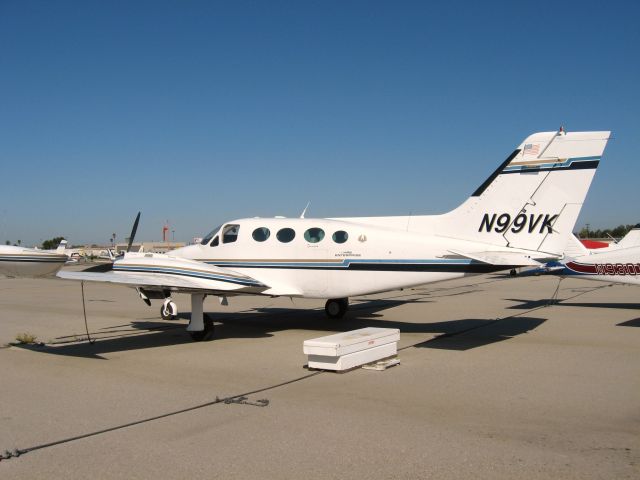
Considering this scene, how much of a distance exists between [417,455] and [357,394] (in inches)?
89.6

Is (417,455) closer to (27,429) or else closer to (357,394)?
(357,394)

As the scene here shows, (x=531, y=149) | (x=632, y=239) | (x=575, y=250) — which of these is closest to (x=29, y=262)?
(x=531, y=149)

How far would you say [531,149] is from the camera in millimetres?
11070

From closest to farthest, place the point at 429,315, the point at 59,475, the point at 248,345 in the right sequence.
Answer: the point at 59,475 < the point at 248,345 < the point at 429,315

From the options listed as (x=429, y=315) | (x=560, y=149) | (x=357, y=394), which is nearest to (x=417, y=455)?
(x=357, y=394)

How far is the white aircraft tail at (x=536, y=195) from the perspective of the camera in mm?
10570

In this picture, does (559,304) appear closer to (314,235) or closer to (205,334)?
(314,235)

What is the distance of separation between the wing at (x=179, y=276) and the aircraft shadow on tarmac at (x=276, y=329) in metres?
1.26

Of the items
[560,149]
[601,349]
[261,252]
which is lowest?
[601,349]

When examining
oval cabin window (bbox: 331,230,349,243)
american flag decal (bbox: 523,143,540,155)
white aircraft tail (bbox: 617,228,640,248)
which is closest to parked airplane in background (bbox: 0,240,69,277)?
oval cabin window (bbox: 331,230,349,243)

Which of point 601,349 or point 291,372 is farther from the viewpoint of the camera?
point 601,349

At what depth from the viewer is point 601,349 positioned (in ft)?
34.7

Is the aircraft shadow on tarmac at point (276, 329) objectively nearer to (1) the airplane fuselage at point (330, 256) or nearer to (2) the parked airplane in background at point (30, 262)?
(1) the airplane fuselage at point (330, 256)

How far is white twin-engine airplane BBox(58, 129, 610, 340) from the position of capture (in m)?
10.6
